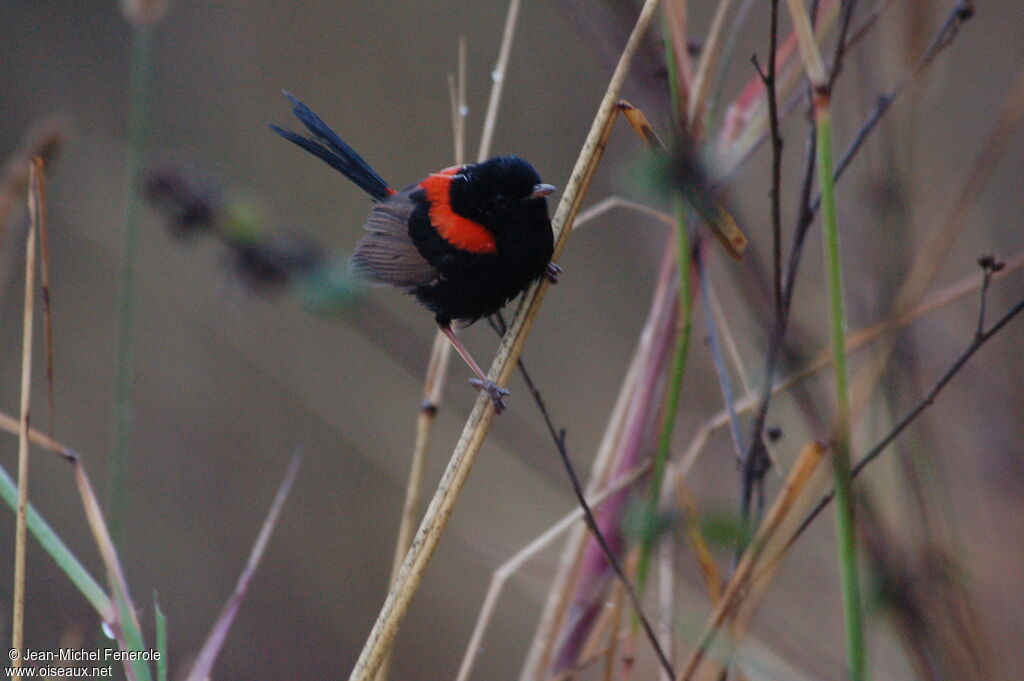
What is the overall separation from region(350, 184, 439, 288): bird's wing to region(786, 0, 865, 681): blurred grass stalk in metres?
1.46

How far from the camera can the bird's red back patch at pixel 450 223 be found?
2500 millimetres

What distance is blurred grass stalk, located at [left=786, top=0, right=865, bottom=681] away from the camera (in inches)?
49.7

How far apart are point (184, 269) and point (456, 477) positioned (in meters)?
3.30

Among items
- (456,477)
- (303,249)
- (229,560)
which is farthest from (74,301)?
(456,477)

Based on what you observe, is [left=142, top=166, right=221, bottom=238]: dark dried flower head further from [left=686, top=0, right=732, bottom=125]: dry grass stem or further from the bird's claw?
[left=686, top=0, right=732, bottom=125]: dry grass stem

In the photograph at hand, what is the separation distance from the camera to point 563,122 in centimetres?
567

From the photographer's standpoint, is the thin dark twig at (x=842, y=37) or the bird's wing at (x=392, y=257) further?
the bird's wing at (x=392, y=257)

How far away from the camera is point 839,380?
1.31 m

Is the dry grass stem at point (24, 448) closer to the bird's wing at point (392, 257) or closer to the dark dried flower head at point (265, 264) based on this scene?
the dark dried flower head at point (265, 264)

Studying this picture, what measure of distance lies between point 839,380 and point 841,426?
7cm

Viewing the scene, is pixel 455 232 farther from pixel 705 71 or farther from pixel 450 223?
pixel 705 71

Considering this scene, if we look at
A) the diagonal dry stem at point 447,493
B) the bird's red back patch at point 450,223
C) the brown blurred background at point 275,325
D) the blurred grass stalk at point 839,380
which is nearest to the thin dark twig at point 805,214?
the blurred grass stalk at point 839,380

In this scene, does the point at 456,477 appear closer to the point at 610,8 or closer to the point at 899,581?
the point at 899,581

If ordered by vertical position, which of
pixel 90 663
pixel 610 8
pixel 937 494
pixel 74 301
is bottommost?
pixel 90 663
